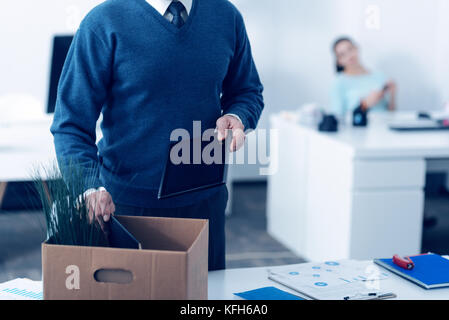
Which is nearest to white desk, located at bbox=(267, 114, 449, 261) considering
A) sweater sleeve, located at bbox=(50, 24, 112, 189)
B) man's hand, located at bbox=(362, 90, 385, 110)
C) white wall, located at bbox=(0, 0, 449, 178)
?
man's hand, located at bbox=(362, 90, 385, 110)

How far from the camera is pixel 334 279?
1.39 meters

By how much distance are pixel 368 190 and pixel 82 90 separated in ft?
5.70

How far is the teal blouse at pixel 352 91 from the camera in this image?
432cm

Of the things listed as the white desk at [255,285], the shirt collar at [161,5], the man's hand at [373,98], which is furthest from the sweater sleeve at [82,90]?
the man's hand at [373,98]

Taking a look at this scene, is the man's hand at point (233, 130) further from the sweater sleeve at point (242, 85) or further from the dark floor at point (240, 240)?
the dark floor at point (240, 240)

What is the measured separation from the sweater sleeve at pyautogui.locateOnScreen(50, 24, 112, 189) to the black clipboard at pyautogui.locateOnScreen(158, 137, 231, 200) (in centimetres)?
22

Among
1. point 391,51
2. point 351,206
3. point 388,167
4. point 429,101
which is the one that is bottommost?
point 351,206

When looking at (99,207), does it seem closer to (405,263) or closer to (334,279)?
(334,279)

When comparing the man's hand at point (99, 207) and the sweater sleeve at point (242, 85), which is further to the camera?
the sweater sleeve at point (242, 85)

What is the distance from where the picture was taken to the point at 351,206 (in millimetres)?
2811

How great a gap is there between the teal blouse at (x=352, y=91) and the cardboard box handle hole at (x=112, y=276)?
344cm

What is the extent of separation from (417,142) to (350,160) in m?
0.39
